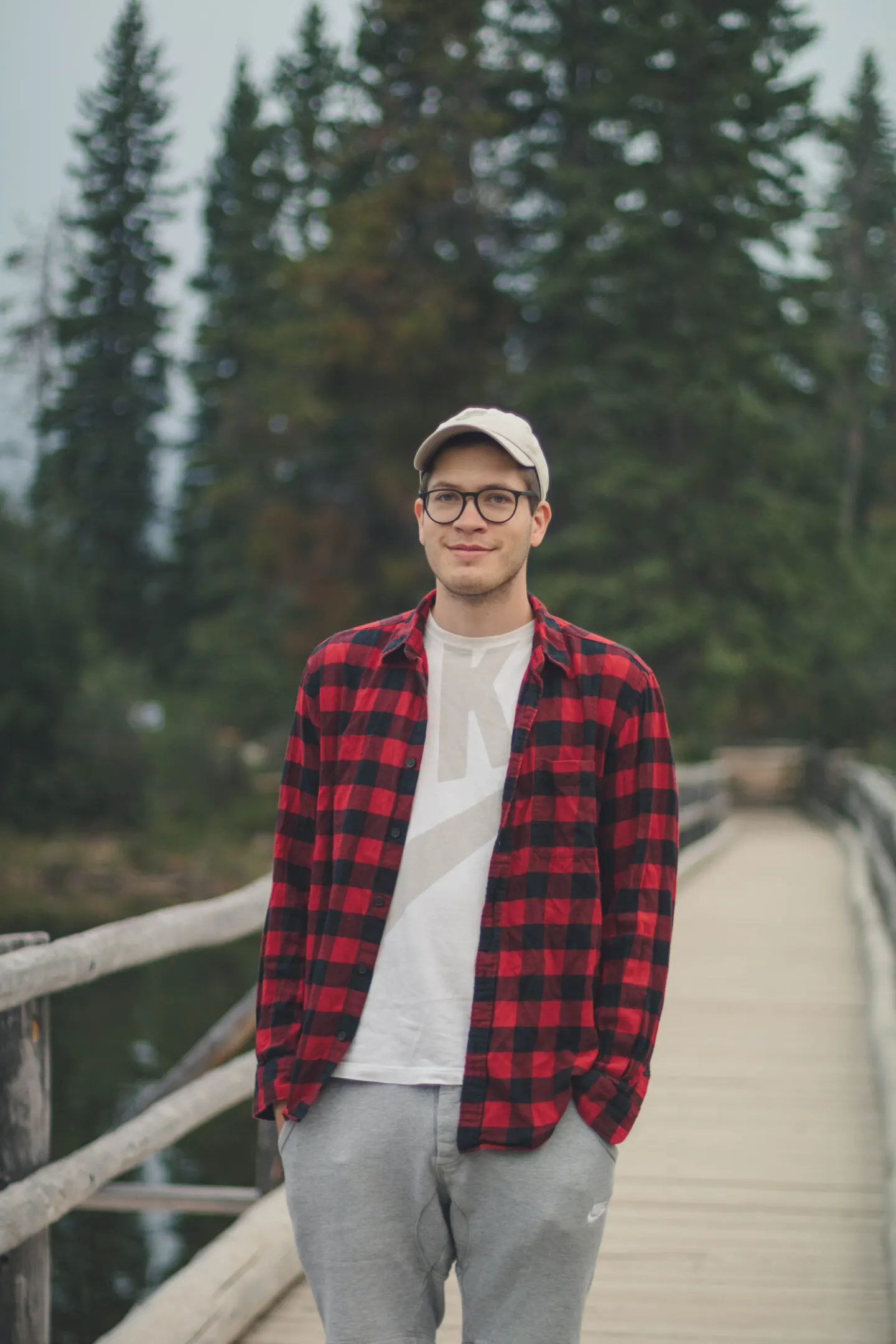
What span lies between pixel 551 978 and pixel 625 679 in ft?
1.45

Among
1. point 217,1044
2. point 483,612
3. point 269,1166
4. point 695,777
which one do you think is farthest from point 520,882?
point 695,777

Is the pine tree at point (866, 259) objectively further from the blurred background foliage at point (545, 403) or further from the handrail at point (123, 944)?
the handrail at point (123, 944)

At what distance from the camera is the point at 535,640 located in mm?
2404

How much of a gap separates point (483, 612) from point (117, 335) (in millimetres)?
45433

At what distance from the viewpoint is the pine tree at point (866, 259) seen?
4672 centimetres

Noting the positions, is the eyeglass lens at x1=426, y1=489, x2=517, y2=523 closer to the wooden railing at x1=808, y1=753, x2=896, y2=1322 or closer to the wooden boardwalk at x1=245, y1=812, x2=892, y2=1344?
the wooden boardwalk at x1=245, y1=812, x2=892, y2=1344

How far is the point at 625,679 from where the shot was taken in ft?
7.87

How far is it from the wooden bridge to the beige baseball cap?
1.22m

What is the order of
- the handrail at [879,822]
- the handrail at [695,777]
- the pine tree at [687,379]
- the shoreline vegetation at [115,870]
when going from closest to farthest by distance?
the handrail at [879,822] → the handrail at [695,777] → the pine tree at [687,379] → the shoreline vegetation at [115,870]

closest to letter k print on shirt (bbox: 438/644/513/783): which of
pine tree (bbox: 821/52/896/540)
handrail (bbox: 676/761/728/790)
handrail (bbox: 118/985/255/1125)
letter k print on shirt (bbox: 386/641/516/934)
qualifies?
letter k print on shirt (bbox: 386/641/516/934)

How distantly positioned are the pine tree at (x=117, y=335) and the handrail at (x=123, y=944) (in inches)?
1584

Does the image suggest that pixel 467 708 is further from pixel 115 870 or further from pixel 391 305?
pixel 391 305

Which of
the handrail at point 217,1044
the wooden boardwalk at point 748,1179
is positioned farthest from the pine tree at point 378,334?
the handrail at point 217,1044

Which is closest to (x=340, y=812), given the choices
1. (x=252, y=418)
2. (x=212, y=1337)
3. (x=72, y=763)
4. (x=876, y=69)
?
(x=212, y=1337)
